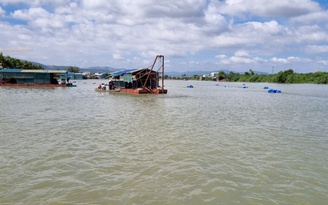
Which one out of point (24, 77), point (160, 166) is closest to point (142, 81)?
point (24, 77)

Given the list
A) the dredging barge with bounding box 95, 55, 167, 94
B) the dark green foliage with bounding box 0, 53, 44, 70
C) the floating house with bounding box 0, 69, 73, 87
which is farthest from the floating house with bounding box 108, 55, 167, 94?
the dark green foliage with bounding box 0, 53, 44, 70

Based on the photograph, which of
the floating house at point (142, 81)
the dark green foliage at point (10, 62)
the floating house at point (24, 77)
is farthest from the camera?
the dark green foliage at point (10, 62)

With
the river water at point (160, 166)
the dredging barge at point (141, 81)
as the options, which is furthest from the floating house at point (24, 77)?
the river water at point (160, 166)

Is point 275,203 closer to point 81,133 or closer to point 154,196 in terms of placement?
point 154,196

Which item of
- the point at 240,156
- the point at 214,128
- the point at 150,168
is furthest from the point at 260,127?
the point at 150,168

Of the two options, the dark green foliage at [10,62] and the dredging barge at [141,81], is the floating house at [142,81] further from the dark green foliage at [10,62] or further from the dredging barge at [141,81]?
the dark green foliage at [10,62]

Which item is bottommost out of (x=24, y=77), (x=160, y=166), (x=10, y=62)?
(x=160, y=166)

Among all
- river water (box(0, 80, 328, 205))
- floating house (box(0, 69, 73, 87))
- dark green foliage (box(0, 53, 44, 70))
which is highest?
dark green foliage (box(0, 53, 44, 70))

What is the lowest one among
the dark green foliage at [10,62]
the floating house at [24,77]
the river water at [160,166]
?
the river water at [160,166]

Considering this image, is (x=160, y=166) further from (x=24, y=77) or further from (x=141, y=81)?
(x=24, y=77)

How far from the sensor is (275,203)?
589 cm

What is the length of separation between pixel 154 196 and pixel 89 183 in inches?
69.6

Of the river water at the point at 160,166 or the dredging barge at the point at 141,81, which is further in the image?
the dredging barge at the point at 141,81

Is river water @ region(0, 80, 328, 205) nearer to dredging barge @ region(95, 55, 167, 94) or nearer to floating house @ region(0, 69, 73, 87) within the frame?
dredging barge @ region(95, 55, 167, 94)
